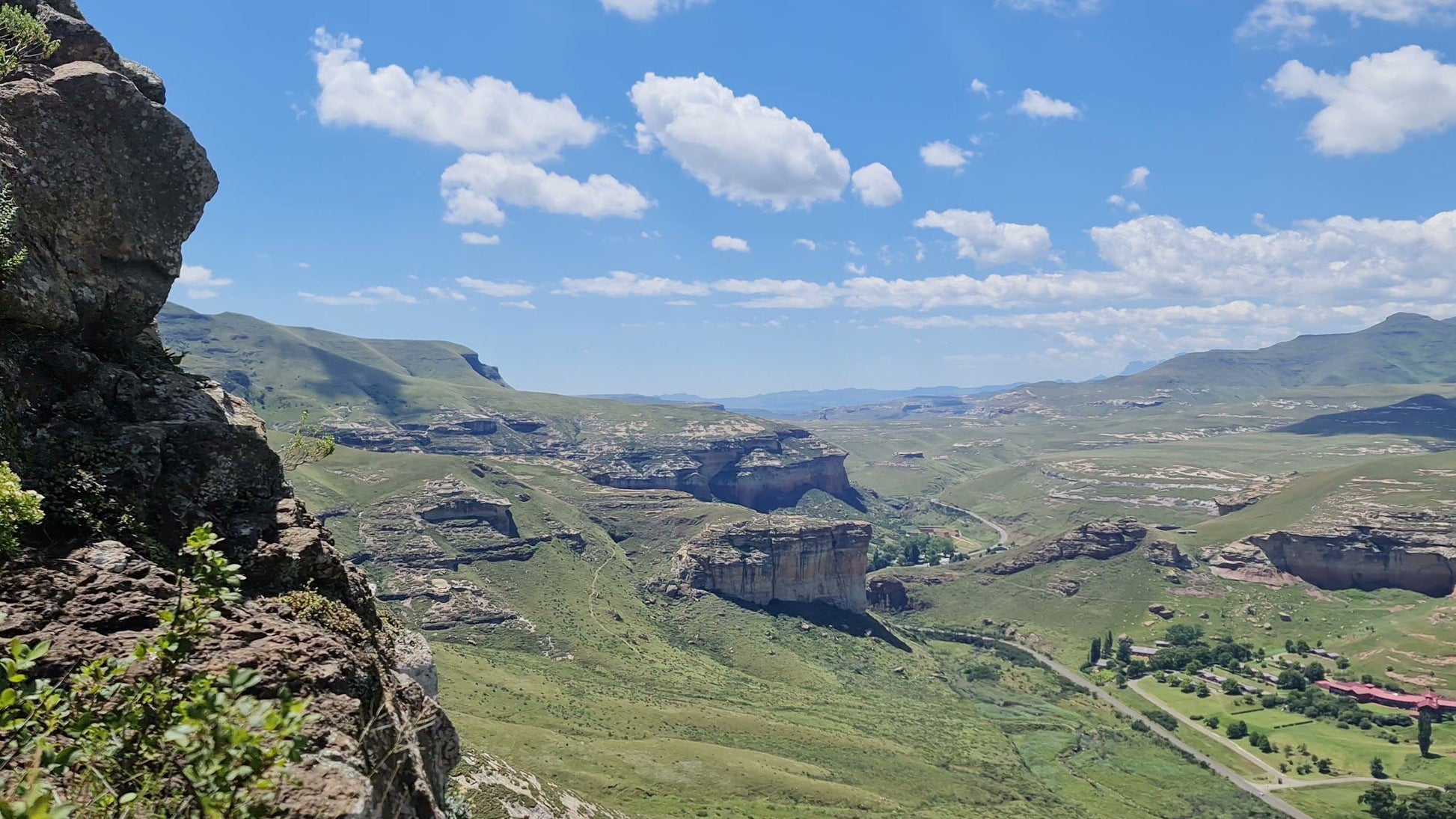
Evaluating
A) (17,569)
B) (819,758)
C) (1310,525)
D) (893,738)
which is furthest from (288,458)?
(1310,525)

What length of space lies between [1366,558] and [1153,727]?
94.5 metres

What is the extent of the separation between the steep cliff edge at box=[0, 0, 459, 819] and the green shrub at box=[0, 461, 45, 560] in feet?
2.94

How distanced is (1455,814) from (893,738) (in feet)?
225

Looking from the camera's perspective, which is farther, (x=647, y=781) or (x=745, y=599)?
(x=745, y=599)

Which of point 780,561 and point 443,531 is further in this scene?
point 780,561

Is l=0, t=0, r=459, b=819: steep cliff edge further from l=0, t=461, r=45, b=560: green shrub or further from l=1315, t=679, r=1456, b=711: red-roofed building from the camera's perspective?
l=1315, t=679, r=1456, b=711: red-roofed building

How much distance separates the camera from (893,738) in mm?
118438

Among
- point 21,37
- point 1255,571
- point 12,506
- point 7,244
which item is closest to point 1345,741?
point 1255,571

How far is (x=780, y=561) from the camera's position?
184 m

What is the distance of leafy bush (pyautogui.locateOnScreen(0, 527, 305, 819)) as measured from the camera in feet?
17.5

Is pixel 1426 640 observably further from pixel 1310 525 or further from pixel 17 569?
pixel 17 569

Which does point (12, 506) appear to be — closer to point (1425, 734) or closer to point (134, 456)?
point (134, 456)

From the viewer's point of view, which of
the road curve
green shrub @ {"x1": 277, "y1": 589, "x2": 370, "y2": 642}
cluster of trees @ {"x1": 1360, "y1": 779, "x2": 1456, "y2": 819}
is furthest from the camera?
the road curve

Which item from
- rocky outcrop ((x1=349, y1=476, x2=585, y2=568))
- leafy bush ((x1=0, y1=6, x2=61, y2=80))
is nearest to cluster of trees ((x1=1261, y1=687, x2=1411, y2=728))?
rocky outcrop ((x1=349, y1=476, x2=585, y2=568))
